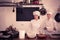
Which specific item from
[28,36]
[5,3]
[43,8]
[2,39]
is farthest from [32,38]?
[43,8]

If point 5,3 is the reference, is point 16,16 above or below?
below

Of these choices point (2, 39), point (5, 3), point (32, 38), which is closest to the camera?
point (2, 39)

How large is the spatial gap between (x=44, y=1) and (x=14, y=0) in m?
0.68

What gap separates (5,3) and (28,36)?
0.76m

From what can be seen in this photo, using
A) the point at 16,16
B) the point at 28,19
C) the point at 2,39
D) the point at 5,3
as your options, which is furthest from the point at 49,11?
the point at 2,39

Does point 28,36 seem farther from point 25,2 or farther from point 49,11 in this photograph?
point 49,11

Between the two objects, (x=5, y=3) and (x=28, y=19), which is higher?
(x=5, y=3)

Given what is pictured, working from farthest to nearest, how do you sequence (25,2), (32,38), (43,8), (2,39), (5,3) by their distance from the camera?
(43,8)
(25,2)
(5,3)
(32,38)
(2,39)

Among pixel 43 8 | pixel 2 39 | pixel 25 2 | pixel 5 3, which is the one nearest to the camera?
pixel 2 39

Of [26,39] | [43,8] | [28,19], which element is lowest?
[26,39]

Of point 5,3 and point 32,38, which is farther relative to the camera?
point 5,3

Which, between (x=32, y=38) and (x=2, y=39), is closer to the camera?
(x=2, y=39)

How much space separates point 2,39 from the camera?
2.14m

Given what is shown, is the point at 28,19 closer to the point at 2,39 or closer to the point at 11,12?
the point at 11,12
